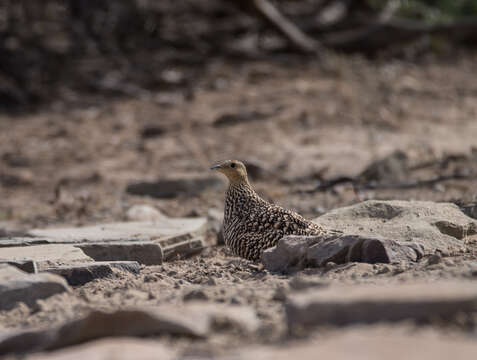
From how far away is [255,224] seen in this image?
5098 millimetres

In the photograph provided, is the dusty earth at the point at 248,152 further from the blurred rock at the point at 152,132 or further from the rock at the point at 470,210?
the rock at the point at 470,210

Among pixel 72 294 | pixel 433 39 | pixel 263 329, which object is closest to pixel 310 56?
pixel 433 39

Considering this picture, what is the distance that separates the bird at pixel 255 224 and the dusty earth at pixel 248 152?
0.16m

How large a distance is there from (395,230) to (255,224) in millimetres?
940

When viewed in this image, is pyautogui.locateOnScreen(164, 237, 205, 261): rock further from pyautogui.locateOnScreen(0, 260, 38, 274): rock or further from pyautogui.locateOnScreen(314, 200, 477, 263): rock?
pyautogui.locateOnScreen(0, 260, 38, 274): rock

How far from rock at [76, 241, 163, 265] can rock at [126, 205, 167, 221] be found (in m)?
1.67

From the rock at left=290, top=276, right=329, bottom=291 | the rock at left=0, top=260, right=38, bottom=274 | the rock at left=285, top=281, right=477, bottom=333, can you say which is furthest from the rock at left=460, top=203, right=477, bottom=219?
the rock at left=0, top=260, right=38, bottom=274

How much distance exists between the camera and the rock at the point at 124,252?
5.39m

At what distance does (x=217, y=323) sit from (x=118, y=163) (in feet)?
25.8

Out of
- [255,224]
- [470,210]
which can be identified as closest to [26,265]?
[255,224]

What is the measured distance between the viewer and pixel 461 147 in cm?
969

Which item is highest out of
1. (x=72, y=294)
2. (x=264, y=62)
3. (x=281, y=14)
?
(x=281, y=14)

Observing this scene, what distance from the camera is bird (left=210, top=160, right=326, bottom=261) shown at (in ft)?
16.3

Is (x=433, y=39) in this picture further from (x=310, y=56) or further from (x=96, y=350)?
(x=96, y=350)
